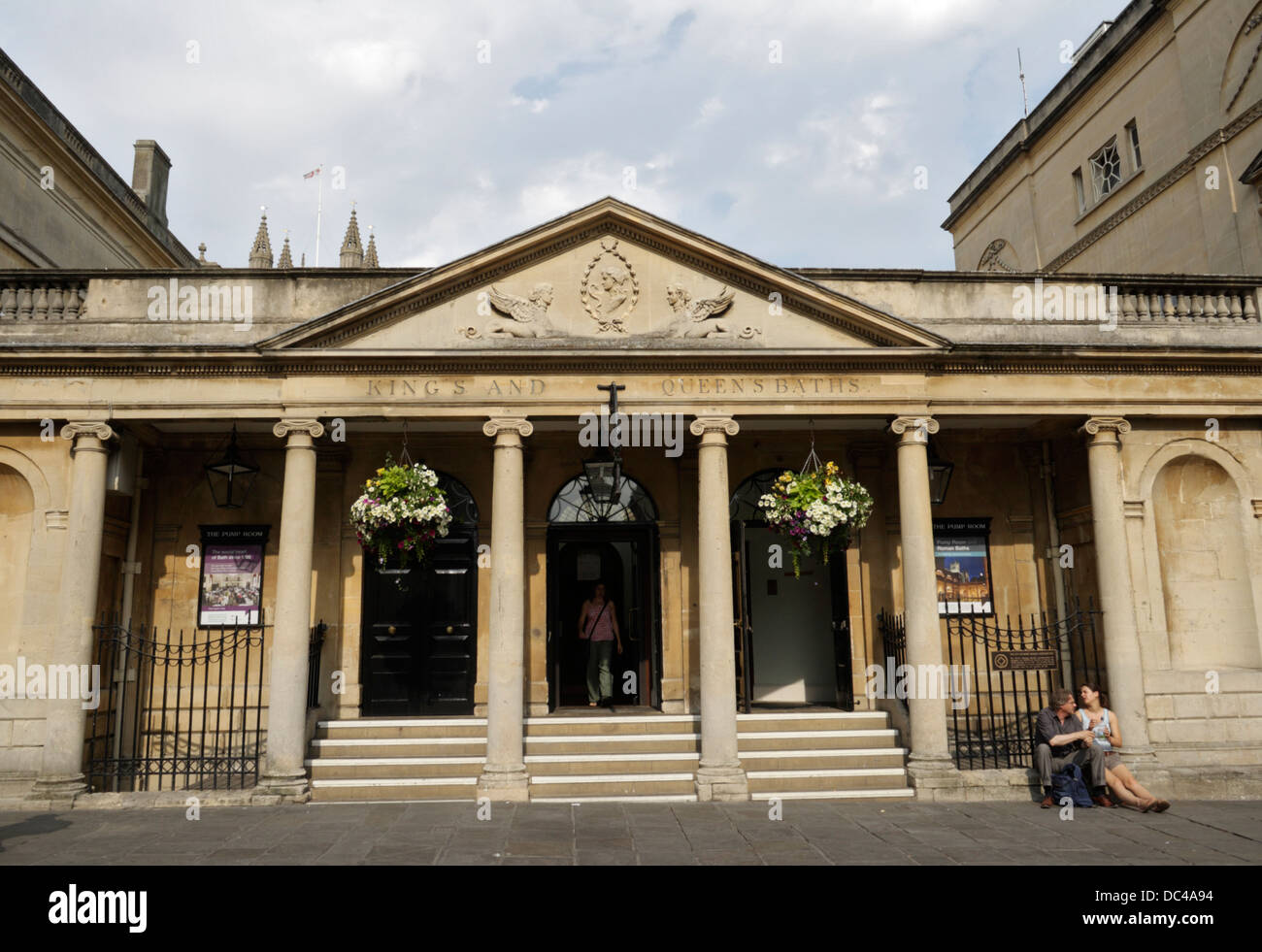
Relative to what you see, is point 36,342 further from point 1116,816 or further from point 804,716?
point 1116,816

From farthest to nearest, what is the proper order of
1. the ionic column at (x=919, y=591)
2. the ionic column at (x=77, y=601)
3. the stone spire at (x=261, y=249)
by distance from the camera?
the stone spire at (x=261, y=249) → the ionic column at (x=919, y=591) → the ionic column at (x=77, y=601)

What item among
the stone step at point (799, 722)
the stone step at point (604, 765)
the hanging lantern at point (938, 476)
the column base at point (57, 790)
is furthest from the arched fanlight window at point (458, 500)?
the hanging lantern at point (938, 476)

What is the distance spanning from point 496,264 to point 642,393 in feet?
7.93

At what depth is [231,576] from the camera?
12.6m

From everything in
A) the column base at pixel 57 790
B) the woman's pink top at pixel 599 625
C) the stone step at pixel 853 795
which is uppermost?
the woman's pink top at pixel 599 625

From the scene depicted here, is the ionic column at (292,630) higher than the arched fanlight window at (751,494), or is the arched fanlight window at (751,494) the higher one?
the arched fanlight window at (751,494)

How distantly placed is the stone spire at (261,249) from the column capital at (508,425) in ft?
103

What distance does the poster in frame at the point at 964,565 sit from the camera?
13047 mm

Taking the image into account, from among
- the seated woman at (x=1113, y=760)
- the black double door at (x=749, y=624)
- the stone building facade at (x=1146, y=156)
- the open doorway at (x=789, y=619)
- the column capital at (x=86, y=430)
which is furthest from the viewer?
the stone building facade at (x=1146, y=156)

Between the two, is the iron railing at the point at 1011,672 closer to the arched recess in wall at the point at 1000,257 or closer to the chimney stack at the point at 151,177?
the arched recess in wall at the point at 1000,257

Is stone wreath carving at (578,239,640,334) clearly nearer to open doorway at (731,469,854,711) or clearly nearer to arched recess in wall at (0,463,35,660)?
open doorway at (731,469,854,711)

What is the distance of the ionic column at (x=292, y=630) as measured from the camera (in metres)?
10.1

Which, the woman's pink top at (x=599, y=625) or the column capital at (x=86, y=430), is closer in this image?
the column capital at (x=86, y=430)

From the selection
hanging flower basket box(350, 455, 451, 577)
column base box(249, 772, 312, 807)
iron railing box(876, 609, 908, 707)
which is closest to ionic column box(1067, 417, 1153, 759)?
iron railing box(876, 609, 908, 707)
